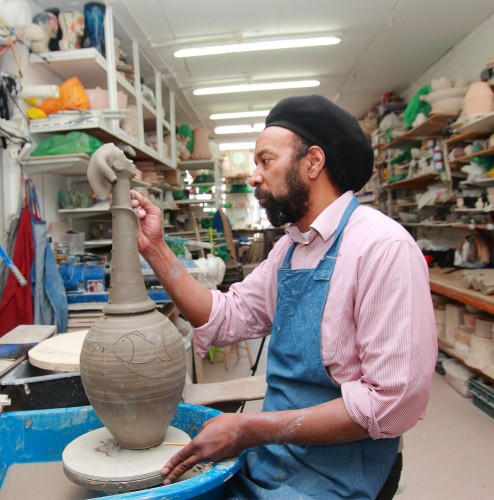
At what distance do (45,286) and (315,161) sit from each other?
232cm

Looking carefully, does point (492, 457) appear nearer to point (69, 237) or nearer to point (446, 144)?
point (446, 144)

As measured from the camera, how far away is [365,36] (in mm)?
4770

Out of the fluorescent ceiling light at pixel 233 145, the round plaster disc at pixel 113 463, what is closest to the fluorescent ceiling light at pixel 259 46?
the round plaster disc at pixel 113 463

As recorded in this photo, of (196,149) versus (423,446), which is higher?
(196,149)

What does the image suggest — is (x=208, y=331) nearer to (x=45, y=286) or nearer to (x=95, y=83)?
(x=45, y=286)

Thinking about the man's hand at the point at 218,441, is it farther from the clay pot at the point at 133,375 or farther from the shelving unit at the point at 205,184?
the shelving unit at the point at 205,184

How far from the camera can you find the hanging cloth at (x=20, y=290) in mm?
2787

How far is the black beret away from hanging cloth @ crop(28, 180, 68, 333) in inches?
86.3

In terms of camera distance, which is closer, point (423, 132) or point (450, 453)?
point (450, 453)

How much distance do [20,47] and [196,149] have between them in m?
3.75

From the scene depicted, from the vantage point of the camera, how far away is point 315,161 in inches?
51.0

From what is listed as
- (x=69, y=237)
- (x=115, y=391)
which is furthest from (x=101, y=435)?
(x=69, y=237)

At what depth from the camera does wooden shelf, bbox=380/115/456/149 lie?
443 cm

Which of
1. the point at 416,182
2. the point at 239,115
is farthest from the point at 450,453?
the point at 239,115
